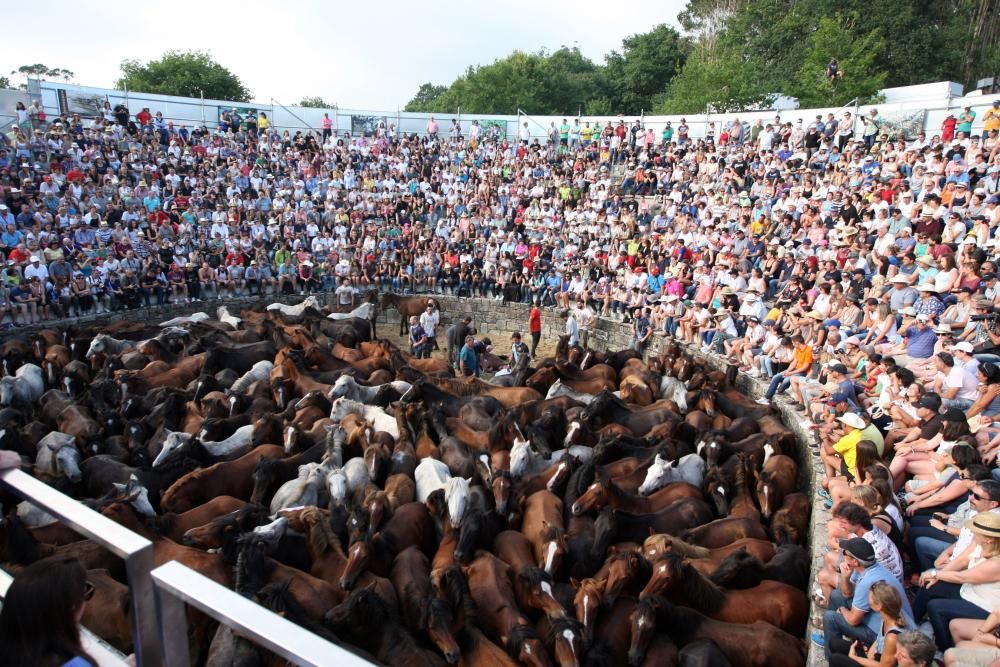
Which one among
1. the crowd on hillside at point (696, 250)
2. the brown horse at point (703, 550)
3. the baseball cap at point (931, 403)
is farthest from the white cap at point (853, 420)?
the brown horse at point (703, 550)

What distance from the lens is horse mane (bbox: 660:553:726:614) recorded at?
18.5ft

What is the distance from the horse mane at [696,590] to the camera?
5.64m

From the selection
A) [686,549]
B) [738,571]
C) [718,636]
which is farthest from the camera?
[686,549]

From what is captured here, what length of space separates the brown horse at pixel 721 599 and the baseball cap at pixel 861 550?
4.18 ft

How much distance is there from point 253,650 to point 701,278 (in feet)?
43.2

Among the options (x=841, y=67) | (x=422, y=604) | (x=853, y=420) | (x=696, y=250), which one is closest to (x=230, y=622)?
(x=422, y=604)

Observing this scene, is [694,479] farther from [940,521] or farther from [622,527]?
[940,521]

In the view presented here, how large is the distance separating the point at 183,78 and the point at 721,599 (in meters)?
59.4

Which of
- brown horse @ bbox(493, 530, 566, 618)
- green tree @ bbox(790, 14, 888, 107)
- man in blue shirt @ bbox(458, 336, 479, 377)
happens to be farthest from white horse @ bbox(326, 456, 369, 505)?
green tree @ bbox(790, 14, 888, 107)

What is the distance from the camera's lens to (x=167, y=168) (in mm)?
21953

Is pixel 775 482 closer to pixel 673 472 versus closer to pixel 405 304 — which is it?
pixel 673 472

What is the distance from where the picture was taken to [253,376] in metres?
11.7

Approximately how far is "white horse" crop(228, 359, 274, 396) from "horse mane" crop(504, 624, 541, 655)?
7327 mm

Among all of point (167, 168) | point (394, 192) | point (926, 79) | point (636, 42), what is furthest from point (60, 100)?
point (636, 42)
